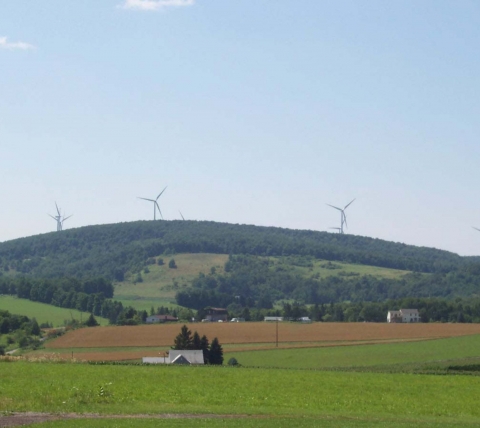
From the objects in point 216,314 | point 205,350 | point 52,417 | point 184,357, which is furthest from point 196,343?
point 216,314

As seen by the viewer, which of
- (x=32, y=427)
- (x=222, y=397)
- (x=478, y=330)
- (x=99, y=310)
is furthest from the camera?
(x=99, y=310)

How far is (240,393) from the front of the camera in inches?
1606

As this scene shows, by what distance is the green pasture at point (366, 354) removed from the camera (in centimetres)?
7850

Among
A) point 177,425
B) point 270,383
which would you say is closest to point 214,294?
point 270,383

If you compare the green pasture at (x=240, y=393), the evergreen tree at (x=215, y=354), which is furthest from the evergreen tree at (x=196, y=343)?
the green pasture at (x=240, y=393)

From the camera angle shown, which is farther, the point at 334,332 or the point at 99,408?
the point at 334,332

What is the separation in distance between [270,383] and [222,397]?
5.87m

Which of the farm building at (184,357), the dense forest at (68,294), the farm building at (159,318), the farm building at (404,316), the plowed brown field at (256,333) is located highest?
the dense forest at (68,294)

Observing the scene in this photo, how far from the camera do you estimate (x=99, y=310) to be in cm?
16675

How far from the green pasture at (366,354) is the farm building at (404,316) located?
157 feet

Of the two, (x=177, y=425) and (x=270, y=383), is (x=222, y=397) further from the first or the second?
(x=177, y=425)

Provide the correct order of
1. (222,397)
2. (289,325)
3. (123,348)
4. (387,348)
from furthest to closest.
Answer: (289,325)
(123,348)
(387,348)
(222,397)

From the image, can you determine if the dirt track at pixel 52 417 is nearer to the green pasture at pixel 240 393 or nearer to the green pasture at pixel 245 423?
the green pasture at pixel 245 423

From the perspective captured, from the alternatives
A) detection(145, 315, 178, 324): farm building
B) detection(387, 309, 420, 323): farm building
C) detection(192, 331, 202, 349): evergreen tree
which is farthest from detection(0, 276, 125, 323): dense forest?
detection(192, 331, 202, 349): evergreen tree
